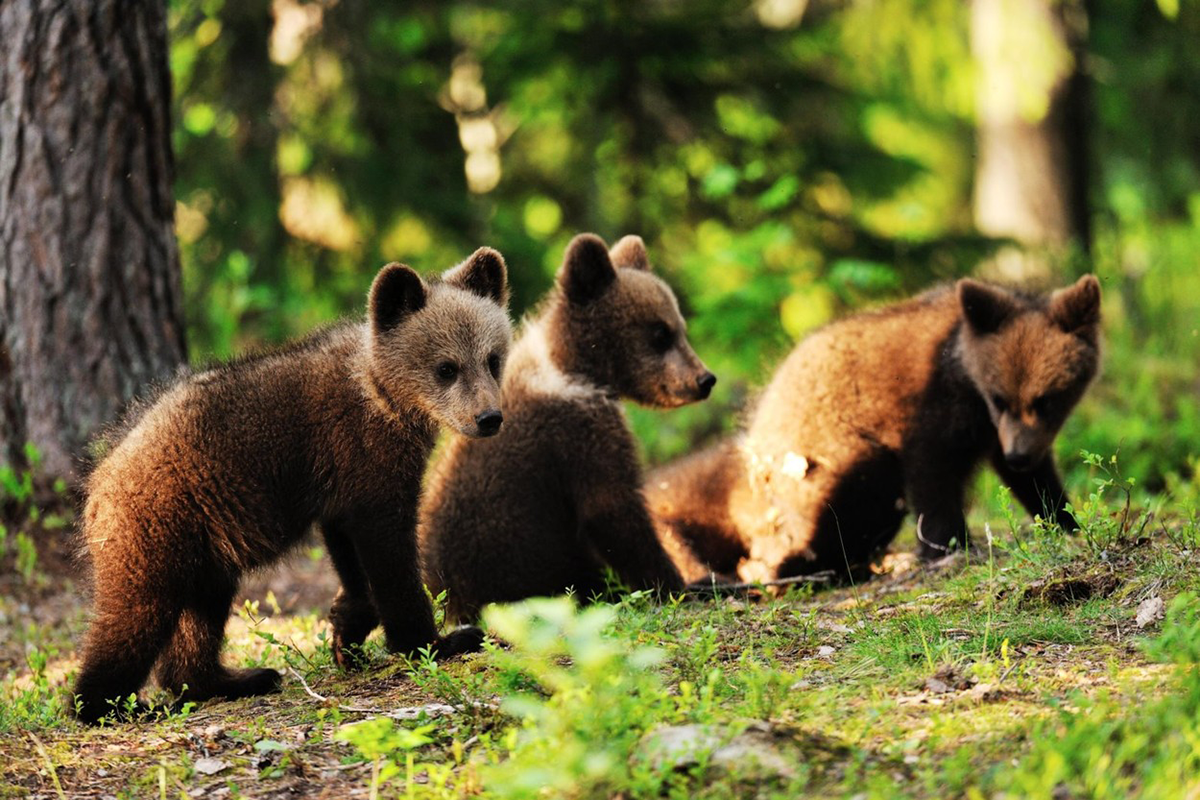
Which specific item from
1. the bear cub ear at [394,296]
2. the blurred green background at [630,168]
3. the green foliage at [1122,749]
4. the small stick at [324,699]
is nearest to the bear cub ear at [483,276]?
the bear cub ear at [394,296]

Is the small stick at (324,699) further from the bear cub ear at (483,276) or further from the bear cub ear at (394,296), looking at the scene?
the bear cub ear at (483,276)

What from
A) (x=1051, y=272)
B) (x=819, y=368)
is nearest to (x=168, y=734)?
(x=819, y=368)

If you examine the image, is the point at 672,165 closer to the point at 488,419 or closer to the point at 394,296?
the point at 394,296

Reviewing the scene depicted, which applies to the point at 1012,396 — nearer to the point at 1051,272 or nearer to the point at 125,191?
the point at 125,191

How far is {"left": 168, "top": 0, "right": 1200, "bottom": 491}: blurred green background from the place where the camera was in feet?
39.8

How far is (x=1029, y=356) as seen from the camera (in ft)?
23.4

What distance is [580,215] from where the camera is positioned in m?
15.8

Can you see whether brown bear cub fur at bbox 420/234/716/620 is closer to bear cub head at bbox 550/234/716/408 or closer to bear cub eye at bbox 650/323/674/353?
bear cub head at bbox 550/234/716/408

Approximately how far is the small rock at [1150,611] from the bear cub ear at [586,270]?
333 centimetres

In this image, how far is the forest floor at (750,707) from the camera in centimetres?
360

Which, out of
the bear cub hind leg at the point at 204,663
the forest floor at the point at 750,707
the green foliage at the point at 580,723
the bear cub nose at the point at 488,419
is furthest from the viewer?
the bear cub nose at the point at 488,419

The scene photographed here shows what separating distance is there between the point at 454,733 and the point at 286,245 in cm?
920

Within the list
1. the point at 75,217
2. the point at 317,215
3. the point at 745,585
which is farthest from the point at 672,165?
the point at 745,585

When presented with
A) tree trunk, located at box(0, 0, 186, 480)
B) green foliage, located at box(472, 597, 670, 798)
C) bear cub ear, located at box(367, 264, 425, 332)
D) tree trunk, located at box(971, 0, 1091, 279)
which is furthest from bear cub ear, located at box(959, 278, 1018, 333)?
tree trunk, located at box(971, 0, 1091, 279)
